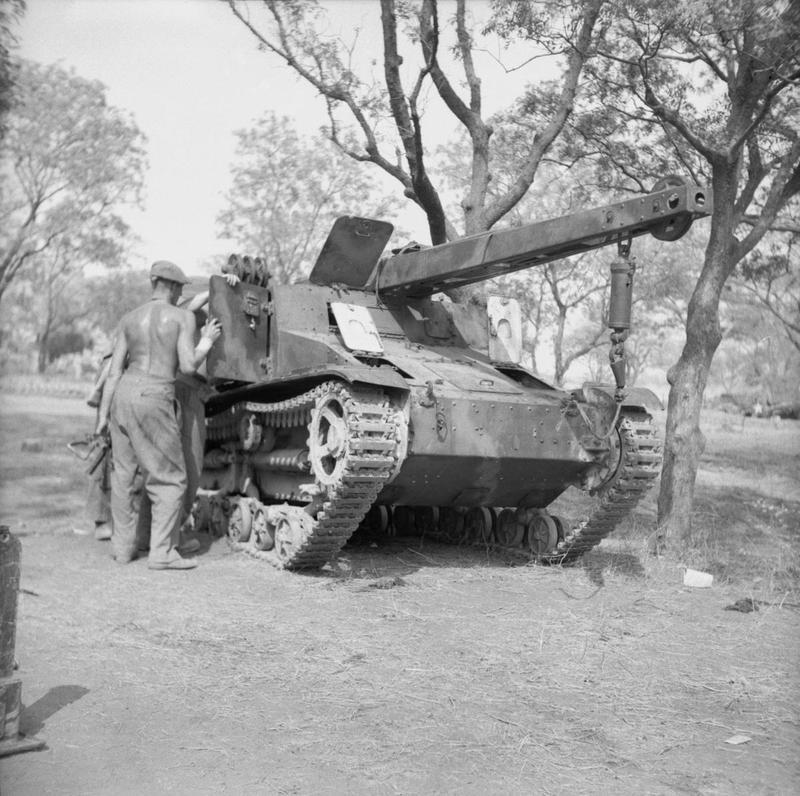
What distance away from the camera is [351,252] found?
948 centimetres

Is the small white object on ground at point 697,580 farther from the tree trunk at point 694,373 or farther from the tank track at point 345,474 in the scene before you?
the tank track at point 345,474

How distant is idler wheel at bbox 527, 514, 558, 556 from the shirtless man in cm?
312

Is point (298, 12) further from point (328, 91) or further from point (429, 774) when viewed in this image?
point (429, 774)

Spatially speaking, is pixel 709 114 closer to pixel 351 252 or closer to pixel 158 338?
pixel 351 252

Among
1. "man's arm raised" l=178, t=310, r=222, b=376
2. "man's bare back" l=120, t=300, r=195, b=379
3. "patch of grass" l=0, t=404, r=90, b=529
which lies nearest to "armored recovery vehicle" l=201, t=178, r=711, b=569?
"man's arm raised" l=178, t=310, r=222, b=376

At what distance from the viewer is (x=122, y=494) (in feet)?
27.0

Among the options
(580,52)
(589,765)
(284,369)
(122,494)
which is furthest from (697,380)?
(589,765)

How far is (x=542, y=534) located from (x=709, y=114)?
584 centimetres

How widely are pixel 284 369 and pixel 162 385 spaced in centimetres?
110

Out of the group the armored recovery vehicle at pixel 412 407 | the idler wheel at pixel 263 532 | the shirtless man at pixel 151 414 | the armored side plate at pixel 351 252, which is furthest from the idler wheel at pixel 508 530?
the shirtless man at pixel 151 414

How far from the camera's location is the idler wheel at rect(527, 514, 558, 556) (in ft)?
28.8

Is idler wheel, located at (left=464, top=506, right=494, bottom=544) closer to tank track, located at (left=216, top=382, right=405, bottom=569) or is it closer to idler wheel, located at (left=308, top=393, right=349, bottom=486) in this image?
tank track, located at (left=216, top=382, right=405, bottom=569)

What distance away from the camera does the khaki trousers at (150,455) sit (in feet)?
26.3

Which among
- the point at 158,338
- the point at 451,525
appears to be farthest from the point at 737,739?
the point at 451,525
